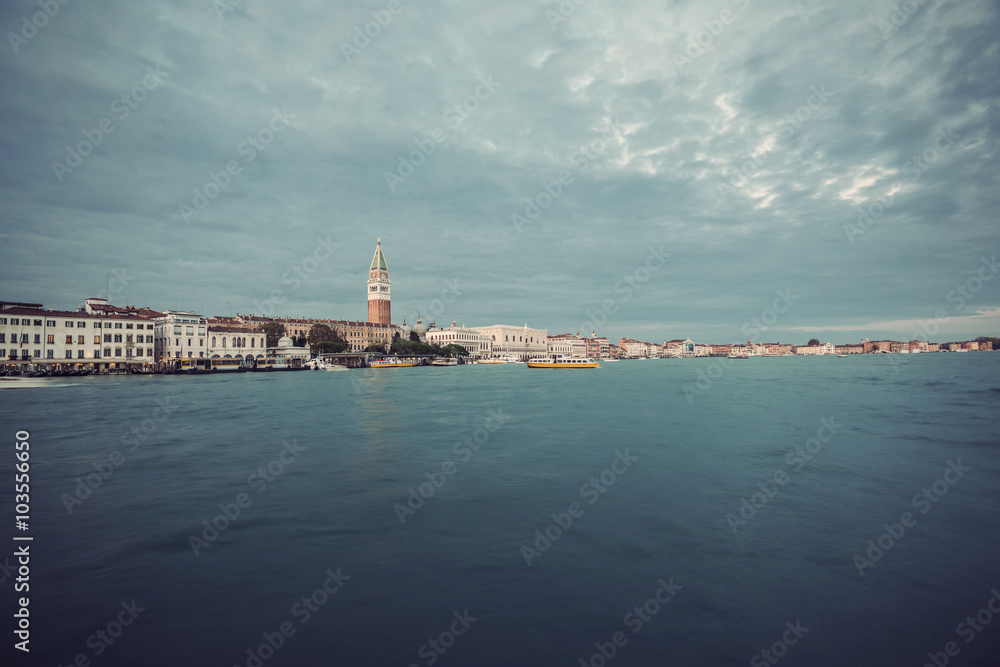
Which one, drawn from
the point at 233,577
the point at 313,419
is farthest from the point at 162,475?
the point at 313,419

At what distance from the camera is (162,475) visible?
1155 cm

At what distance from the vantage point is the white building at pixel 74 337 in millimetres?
56156

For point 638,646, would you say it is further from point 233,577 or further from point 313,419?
point 313,419

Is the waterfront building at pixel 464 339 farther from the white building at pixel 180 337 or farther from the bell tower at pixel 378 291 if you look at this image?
the white building at pixel 180 337

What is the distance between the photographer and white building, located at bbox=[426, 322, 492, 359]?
161125mm

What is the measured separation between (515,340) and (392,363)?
79.6m

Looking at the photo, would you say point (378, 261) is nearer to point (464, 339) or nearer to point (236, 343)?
point (464, 339)

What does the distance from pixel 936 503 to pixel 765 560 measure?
5.43 meters

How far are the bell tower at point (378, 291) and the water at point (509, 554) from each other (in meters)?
129

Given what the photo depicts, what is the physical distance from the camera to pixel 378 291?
14362 centimetres

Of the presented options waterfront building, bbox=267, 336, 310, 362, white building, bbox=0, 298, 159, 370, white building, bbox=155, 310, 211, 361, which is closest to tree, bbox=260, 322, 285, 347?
waterfront building, bbox=267, 336, 310, 362

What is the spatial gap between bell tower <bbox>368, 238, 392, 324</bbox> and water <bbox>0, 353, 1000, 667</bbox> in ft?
423

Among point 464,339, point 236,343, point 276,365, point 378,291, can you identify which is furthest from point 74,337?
point 464,339

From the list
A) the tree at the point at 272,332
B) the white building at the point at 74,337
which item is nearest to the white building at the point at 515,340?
the tree at the point at 272,332
